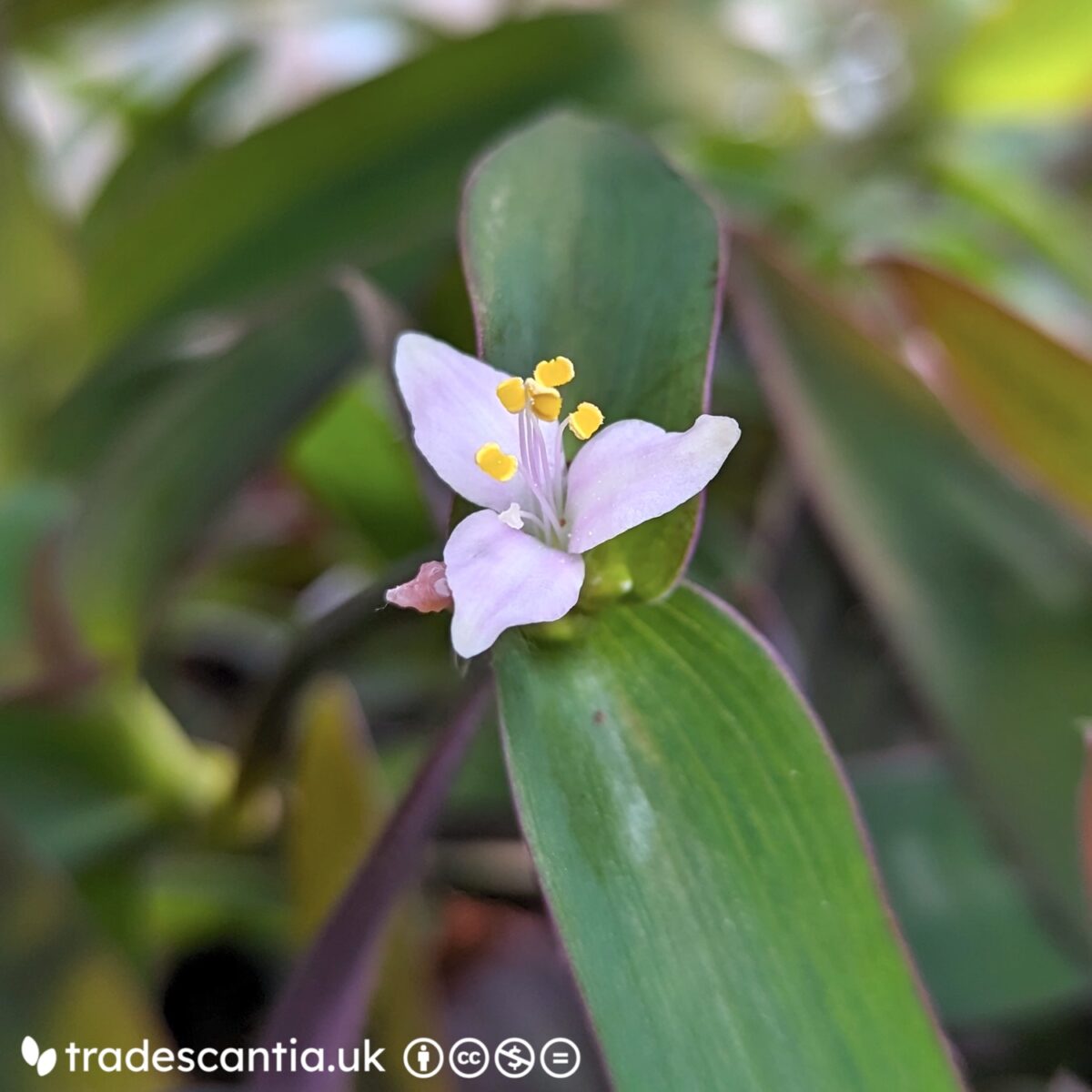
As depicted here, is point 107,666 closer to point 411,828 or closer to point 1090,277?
point 411,828

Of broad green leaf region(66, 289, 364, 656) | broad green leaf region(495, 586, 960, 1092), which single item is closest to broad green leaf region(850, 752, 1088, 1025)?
broad green leaf region(495, 586, 960, 1092)

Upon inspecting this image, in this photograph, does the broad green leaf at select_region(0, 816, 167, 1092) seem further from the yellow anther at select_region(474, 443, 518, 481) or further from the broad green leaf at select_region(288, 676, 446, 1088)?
the yellow anther at select_region(474, 443, 518, 481)

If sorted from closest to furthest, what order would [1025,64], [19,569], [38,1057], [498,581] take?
[498,581], [38,1057], [19,569], [1025,64]

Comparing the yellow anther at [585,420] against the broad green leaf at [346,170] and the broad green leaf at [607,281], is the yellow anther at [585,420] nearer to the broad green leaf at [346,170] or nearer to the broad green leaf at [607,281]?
the broad green leaf at [607,281]

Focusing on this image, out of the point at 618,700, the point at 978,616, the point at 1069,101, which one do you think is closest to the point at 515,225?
the point at 618,700

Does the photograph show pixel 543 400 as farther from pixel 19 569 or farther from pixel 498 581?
pixel 19 569

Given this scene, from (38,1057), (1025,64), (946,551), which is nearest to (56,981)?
(38,1057)
